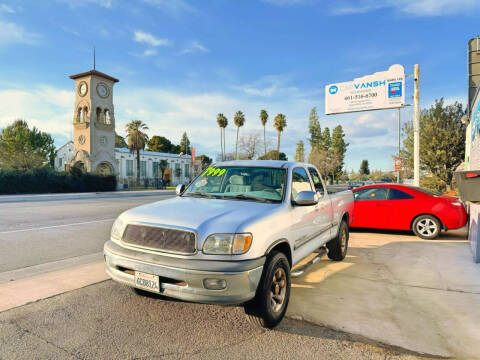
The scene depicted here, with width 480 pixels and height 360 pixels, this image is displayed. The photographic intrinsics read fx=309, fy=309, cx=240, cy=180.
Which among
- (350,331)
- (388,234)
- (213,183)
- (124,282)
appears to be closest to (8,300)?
(124,282)

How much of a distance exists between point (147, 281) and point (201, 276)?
646mm

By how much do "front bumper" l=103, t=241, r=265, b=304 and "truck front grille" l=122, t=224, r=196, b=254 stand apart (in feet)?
0.32

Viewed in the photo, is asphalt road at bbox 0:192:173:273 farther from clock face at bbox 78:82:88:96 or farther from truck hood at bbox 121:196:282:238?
clock face at bbox 78:82:88:96

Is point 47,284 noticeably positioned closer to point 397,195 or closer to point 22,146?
point 397,195

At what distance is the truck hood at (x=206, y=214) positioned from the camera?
300cm

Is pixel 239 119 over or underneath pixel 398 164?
over

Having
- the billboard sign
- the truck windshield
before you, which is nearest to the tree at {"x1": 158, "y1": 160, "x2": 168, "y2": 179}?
the billboard sign

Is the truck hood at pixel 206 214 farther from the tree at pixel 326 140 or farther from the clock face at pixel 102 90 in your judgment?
the tree at pixel 326 140

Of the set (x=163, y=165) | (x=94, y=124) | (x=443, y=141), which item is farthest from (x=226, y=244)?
(x=163, y=165)

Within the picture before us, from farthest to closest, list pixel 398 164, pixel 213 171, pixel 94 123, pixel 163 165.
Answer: pixel 163 165 → pixel 94 123 → pixel 398 164 → pixel 213 171

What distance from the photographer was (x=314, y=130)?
268 feet

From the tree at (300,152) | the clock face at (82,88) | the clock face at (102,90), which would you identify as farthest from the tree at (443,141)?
the tree at (300,152)

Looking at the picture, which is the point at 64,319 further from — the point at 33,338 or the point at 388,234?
the point at 388,234

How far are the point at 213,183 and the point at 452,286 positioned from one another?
3927mm
